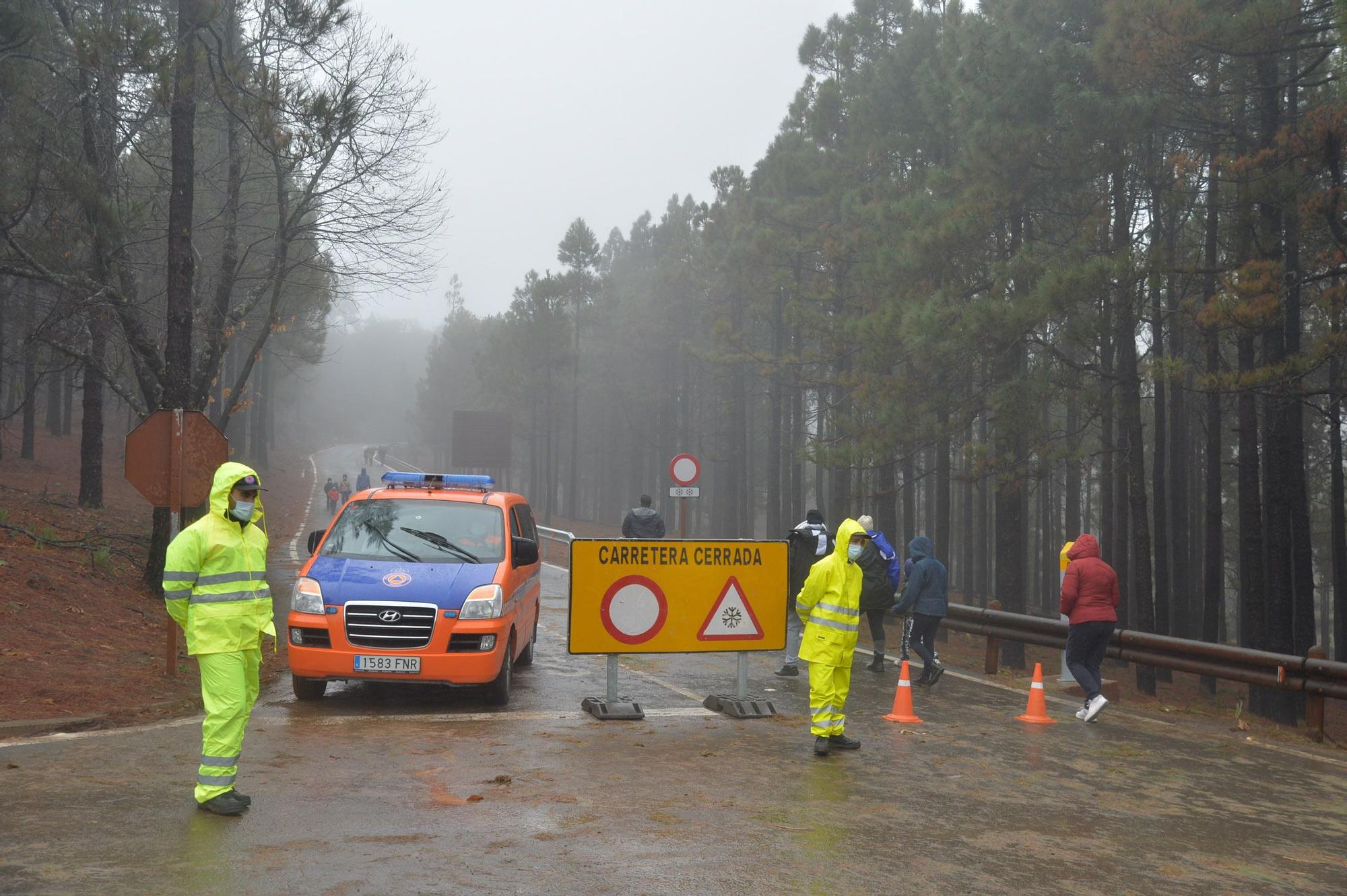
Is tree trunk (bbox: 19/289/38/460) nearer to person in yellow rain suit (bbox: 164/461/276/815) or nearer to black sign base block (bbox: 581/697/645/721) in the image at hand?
black sign base block (bbox: 581/697/645/721)

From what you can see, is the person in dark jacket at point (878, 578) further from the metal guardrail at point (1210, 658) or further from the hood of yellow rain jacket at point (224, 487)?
the hood of yellow rain jacket at point (224, 487)

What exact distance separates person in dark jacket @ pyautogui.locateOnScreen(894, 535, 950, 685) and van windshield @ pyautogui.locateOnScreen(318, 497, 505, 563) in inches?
191

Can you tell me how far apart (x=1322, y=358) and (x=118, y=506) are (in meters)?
26.6

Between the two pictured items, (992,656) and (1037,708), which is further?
(992,656)

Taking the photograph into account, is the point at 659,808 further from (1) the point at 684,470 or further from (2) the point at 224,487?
(1) the point at 684,470

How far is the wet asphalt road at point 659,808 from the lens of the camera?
566cm

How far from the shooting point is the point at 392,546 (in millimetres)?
10984

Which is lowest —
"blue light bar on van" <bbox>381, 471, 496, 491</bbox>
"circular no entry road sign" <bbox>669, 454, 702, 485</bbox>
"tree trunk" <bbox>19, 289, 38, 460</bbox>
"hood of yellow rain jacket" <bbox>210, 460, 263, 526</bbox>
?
"hood of yellow rain jacket" <bbox>210, 460, 263, 526</bbox>

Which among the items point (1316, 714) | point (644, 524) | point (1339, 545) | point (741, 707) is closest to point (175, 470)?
point (741, 707)

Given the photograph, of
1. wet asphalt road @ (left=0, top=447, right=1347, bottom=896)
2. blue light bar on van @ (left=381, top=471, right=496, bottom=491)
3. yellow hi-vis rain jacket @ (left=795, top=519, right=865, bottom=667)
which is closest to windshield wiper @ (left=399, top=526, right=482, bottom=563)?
blue light bar on van @ (left=381, top=471, right=496, bottom=491)

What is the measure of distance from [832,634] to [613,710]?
Result: 95.9 inches

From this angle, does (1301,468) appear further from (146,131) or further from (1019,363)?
(146,131)

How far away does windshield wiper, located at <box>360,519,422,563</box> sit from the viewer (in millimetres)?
10773

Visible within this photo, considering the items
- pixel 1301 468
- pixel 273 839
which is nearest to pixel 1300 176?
pixel 1301 468
